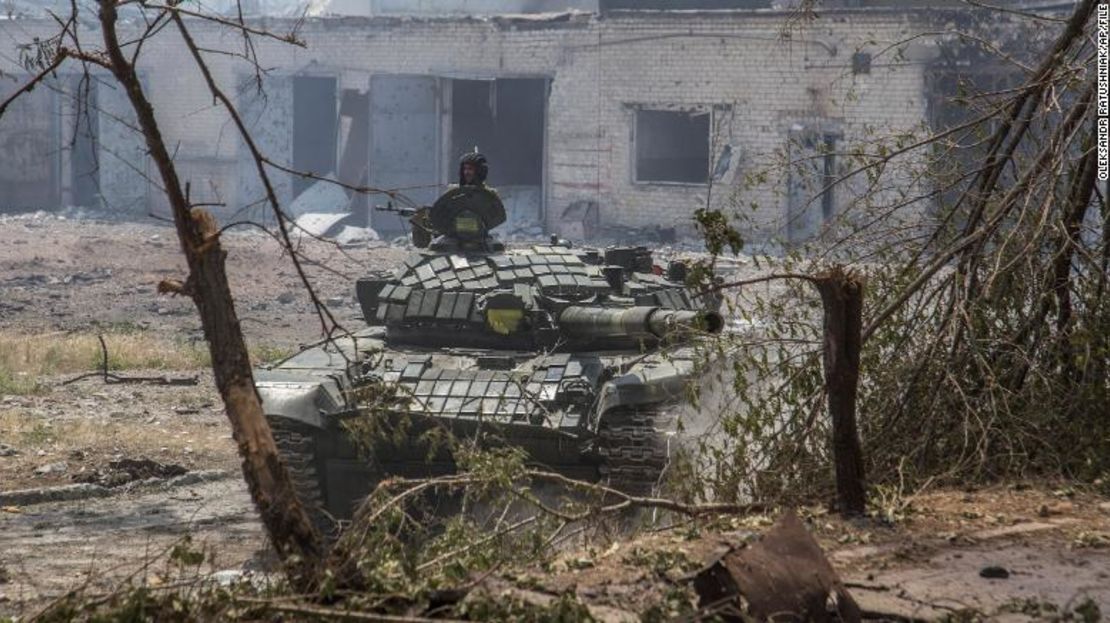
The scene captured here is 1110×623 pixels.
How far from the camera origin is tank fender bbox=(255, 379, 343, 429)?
30.8 feet

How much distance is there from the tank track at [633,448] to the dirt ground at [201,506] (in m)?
1.81

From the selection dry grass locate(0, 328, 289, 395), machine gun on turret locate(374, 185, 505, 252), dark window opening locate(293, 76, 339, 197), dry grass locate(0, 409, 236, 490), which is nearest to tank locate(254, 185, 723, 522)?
machine gun on turret locate(374, 185, 505, 252)

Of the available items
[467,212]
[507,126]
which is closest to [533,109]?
[507,126]

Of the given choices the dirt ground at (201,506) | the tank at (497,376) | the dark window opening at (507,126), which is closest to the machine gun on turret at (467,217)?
the tank at (497,376)

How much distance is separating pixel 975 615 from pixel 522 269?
6.37 meters

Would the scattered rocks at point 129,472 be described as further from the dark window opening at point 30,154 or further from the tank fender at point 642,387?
the dark window opening at point 30,154

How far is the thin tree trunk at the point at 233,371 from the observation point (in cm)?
504

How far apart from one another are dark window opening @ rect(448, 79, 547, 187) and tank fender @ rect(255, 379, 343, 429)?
19.3m

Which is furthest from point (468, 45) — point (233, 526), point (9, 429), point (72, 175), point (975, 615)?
point (975, 615)

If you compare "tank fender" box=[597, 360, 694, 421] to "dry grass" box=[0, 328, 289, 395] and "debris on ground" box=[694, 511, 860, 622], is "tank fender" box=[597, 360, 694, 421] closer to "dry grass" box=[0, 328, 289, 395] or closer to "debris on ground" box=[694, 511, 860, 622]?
"debris on ground" box=[694, 511, 860, 622]

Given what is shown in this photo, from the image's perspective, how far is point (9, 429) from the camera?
41.2 ft

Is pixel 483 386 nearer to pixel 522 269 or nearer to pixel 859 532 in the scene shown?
pixel 522 269

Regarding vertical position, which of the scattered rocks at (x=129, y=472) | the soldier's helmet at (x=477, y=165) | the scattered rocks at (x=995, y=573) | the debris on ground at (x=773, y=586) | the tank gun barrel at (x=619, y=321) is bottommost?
the scattered rocks at (x=129, y=472)

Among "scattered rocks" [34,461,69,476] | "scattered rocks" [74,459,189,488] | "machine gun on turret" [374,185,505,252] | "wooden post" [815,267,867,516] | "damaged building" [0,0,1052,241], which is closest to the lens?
"wooden post" [815,267,867,516]
